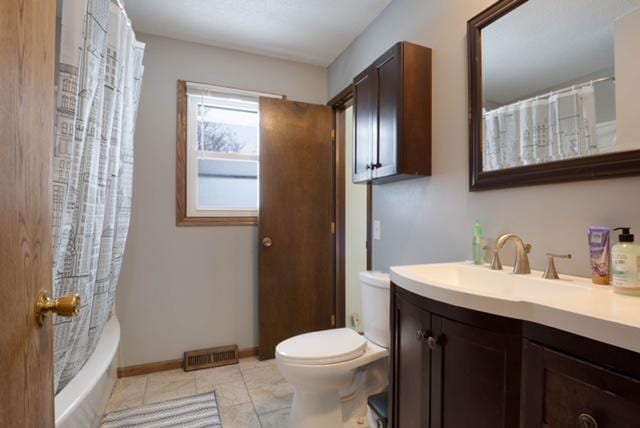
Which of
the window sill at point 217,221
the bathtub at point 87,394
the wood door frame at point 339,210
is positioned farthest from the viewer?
the wood door frame at point 339,210

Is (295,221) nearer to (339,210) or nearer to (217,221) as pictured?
(339,210)

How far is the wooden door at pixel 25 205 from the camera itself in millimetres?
557

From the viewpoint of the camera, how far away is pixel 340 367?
1.55 meters

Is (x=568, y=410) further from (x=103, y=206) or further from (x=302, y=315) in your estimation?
(x=302, y=315)

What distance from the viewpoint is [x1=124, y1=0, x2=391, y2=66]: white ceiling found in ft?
6.70

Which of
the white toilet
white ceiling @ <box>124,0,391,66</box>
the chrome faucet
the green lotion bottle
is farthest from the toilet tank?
white ceiling @ <box>124,0,391,66</box>

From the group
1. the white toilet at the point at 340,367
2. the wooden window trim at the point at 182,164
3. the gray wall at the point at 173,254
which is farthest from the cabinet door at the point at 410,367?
the wooden window trim at the point at 182,164

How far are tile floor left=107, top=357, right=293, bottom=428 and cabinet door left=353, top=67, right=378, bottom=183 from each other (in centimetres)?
143

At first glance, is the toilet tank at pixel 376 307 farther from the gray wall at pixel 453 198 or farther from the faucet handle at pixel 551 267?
the faucet handle at pixel 551 267

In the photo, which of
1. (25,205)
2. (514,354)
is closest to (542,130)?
(514,354)

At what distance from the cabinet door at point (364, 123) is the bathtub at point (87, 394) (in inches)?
64.0

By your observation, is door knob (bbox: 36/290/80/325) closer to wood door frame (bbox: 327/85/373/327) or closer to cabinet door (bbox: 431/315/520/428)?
cabinet door (bbox: 431/315/520/428)

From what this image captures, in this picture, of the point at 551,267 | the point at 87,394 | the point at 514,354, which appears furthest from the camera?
the point at 87,394

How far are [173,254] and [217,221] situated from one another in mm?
392
